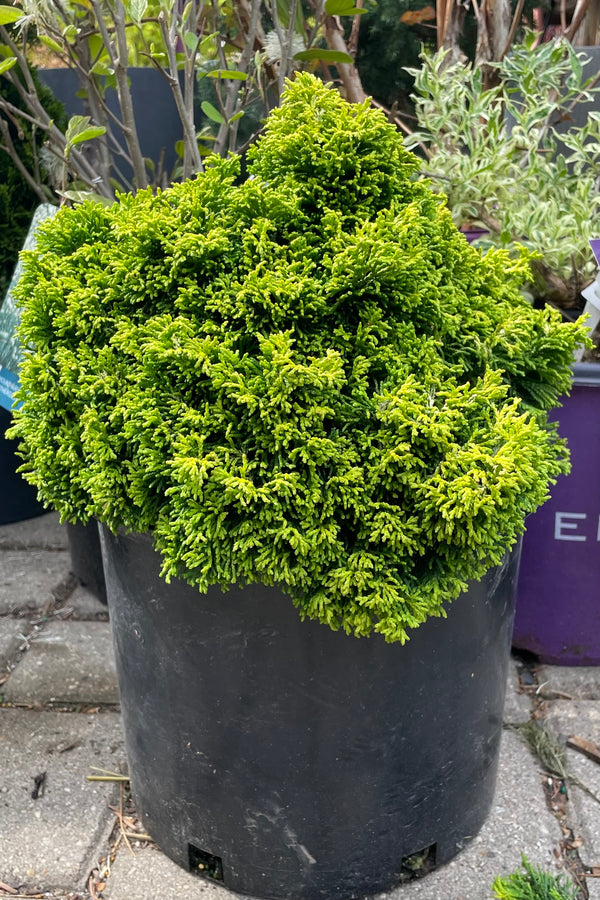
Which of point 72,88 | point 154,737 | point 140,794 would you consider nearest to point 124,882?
point 140,794

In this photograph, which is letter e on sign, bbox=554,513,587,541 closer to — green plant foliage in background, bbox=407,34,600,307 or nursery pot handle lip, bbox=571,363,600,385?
nursery pot handle lip, bbox=571,363,600,385

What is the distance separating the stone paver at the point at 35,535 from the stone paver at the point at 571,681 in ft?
5.85

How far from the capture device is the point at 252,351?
1364mm

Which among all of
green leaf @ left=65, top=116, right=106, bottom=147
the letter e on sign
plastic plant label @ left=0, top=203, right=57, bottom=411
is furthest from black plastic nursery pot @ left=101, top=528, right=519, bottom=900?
green leaf @ left=65, top=116, right=106, bottom=147

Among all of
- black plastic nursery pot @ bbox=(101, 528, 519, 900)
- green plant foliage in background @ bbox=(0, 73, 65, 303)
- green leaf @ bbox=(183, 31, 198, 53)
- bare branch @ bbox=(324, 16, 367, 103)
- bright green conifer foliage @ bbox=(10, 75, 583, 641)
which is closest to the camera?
bright green conifer foliage @ bbox=(10, 75, 583, 641)

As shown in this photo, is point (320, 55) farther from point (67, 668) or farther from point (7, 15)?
point (67, 668)

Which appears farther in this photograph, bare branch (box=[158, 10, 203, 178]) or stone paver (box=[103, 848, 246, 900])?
bare branch (box=[158, 10, 203, 178])

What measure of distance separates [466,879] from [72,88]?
430 centimetres

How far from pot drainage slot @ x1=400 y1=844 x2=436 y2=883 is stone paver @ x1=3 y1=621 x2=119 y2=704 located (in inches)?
37.0

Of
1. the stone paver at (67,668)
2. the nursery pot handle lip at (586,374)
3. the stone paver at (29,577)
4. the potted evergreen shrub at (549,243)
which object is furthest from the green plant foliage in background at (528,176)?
the stone paver at (29,577)

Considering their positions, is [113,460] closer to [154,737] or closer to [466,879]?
[154,737]

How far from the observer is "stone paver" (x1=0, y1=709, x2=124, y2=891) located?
1717 mm

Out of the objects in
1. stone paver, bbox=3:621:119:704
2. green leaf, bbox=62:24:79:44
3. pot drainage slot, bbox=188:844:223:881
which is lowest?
stone paver, bbox=3:621:119:704

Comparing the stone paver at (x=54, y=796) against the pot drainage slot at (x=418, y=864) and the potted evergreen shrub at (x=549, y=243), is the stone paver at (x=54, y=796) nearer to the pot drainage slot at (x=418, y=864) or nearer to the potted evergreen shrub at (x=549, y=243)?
the pot drainage slot at (x=418, y=864)
